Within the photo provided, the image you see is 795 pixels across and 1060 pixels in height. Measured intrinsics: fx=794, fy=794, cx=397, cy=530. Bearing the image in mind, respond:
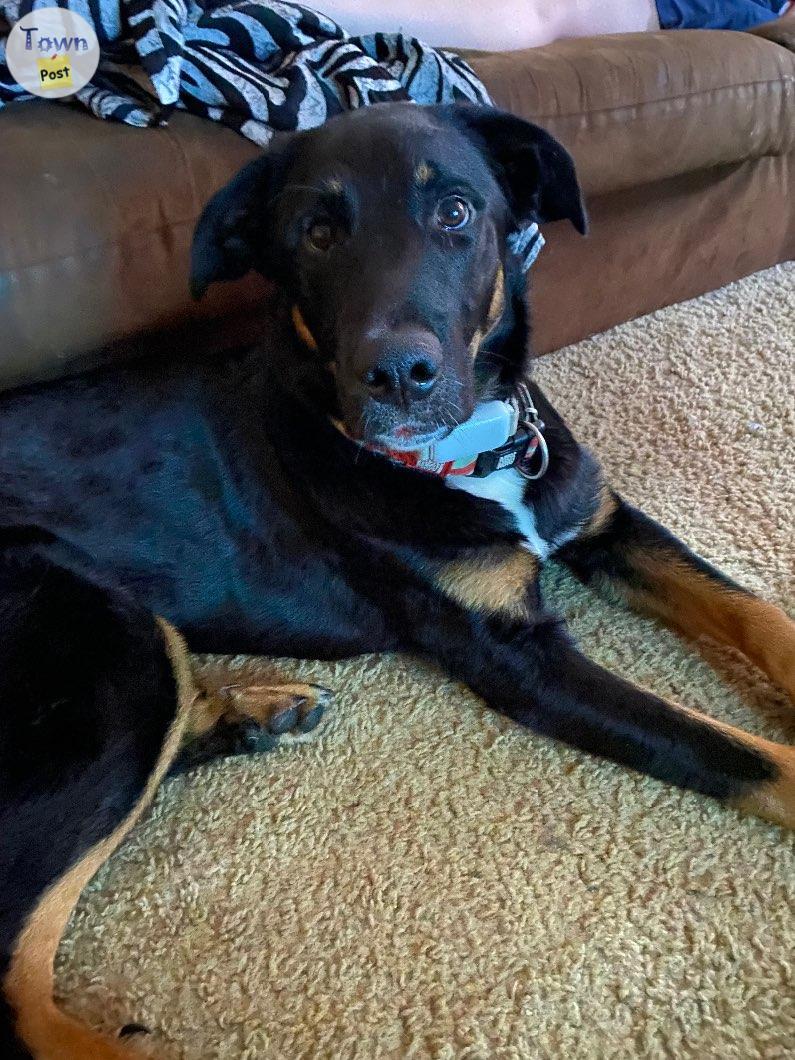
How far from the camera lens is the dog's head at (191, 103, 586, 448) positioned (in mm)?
1325

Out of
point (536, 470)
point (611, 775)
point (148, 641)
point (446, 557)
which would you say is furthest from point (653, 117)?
point (148, 641)

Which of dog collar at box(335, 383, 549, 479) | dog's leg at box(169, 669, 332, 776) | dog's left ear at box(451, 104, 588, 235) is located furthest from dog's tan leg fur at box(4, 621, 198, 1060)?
dog's left ear at box(451, 104, 588, 235)

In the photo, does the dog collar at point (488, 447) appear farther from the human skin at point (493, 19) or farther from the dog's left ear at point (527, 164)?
the human skin at point (493, 19)

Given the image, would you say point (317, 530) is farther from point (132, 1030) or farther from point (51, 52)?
point (51, 52)

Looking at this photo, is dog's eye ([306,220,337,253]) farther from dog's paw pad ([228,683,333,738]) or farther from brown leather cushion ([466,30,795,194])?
brown leather cushion ([466,30,795,194])

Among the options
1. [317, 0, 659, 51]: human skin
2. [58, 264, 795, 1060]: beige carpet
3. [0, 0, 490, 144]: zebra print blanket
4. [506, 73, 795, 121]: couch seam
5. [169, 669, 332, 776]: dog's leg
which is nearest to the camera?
[58, 264, 795, 1060]: beige carpet

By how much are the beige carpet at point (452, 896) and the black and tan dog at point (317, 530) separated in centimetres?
8

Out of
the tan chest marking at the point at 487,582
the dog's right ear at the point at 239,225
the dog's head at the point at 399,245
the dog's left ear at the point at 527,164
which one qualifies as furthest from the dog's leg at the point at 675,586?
the dog's right ear at the point at 239,225

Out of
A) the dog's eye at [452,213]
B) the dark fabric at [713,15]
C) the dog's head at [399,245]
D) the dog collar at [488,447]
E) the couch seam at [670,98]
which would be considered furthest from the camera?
the dark fabric at [713,15]

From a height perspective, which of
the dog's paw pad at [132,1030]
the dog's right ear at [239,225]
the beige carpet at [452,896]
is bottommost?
the dog's paw pad at [132,1030]

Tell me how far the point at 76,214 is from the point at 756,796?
1756 mm

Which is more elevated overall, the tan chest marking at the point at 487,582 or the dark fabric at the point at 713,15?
the dark fabric at the point at 713,15

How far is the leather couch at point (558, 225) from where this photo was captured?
1703mm

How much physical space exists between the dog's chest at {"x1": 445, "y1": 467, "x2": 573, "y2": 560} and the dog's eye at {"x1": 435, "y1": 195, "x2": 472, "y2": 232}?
0.48 m
